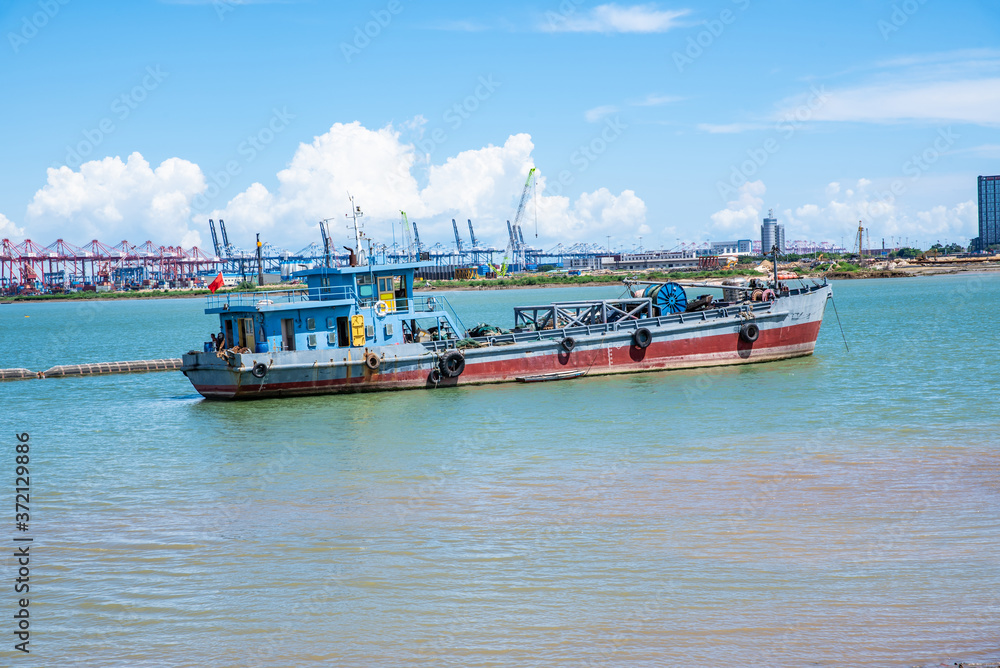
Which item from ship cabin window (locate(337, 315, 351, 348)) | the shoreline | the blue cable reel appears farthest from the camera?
the shoreline

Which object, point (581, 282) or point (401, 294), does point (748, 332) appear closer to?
point (401, 294)

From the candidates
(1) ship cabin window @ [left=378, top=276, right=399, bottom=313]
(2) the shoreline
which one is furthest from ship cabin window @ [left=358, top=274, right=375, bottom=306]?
(2) the shoreline

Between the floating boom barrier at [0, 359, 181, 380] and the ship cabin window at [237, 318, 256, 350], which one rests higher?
the ship cabin window at [237, 318, 256, 350]

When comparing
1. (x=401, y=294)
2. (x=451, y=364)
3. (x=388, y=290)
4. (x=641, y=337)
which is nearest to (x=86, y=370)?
(x=388, y=290)

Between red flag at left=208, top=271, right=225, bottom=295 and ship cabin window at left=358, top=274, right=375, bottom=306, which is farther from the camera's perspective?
ship cabin window at left=358, top=274, right=375, bottom=306

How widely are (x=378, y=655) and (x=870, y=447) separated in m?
12.6

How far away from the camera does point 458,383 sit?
92.3 feet

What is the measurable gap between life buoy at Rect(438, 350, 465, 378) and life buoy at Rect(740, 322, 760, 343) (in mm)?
11025

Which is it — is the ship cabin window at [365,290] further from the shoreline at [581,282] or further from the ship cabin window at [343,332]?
the shoreline at [581,282]

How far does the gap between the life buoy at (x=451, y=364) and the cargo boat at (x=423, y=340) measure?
3 centimetres

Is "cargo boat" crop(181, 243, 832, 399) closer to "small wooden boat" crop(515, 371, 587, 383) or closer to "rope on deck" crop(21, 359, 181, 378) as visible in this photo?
"small wooden boat" crop(515, 371, 587, 383)

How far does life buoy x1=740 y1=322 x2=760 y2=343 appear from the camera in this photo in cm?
3067

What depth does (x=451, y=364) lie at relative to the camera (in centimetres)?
2767

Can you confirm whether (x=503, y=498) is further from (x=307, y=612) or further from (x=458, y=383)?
(x=458, y=383)
